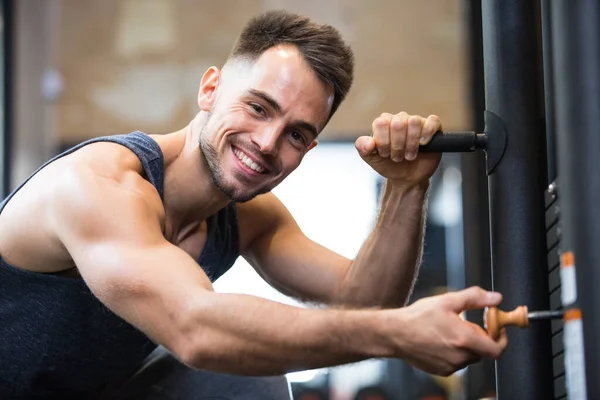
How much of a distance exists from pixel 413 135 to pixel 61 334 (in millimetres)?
773

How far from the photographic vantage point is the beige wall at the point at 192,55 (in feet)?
15.3

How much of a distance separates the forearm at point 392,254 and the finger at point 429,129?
220mm

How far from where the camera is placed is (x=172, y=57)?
4.75m

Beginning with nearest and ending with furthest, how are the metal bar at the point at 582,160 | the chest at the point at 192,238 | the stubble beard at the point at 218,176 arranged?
the metal bar at the point at 582,160 → the stubble beard at the point at 218,176 → the chest at the point at 192,238

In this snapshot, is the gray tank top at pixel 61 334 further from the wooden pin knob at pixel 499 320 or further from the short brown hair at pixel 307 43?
the wooden pin knob at pixel 499 320

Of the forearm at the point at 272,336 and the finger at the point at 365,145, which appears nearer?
the forearm at the point at 272,336

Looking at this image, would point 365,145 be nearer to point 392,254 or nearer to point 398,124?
point 398,124

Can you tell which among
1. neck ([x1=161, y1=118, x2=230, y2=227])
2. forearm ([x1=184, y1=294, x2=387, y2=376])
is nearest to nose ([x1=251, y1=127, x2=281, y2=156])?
neck ([x1=161, y1=118, x2=230, y2=227])

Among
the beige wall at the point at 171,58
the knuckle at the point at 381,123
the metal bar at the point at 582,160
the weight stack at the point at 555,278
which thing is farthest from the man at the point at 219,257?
the beige wall at the point at 171,58

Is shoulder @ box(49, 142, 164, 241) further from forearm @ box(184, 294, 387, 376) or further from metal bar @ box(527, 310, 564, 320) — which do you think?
metal bar @ box(527, 310, 564, 320)

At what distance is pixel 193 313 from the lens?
1.24 m

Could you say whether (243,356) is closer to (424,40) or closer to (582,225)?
(582,225)

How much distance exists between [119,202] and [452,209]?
11.0 feet

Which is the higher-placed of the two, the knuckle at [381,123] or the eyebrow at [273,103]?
the eyebrow at [273,103]
